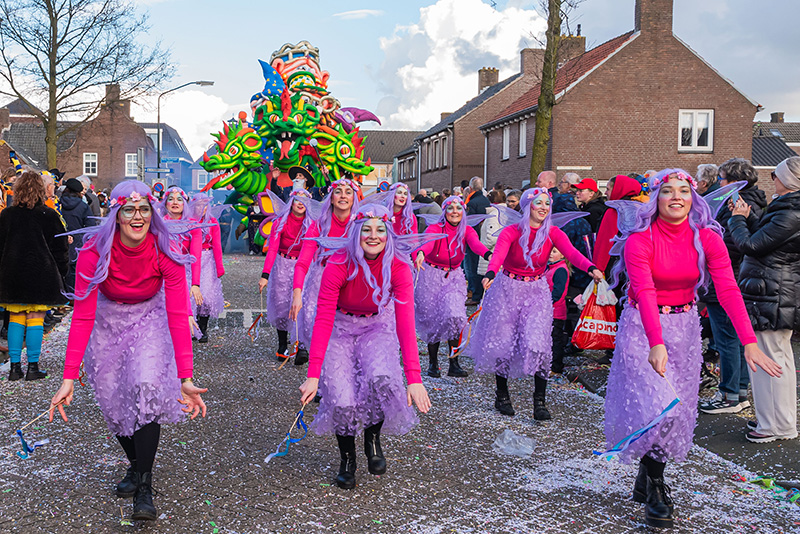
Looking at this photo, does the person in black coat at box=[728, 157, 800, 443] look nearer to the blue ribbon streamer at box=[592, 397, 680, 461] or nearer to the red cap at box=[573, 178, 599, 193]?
the blue ribbon streamer at box=[592, 397, 680, 461]

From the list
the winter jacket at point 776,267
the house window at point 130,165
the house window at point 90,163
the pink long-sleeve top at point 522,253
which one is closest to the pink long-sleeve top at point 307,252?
the pink long-sleeve top at point 522,253

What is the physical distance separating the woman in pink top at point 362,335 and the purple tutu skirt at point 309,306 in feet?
7.78

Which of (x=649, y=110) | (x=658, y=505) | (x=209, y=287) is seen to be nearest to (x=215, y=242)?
(x=209, y=287)

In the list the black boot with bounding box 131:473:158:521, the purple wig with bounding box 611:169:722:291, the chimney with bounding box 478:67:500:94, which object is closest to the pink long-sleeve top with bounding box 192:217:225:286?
the black boot with bounding box 131:473:158:521

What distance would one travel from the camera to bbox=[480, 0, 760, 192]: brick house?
2778cm

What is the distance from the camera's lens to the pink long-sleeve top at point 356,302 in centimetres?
433

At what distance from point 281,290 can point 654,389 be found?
200 inches

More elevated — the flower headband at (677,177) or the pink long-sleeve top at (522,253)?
the flower headband at (677,177)

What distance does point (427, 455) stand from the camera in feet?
17.1

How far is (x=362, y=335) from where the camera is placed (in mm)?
4617

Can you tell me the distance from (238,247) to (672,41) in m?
18.2

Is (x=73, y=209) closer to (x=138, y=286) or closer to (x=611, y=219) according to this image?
(x=138, y=286)

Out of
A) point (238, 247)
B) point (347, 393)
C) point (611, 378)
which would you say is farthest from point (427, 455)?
point (238, 247)

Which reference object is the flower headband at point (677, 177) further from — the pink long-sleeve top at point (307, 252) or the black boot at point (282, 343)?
the black boot at point (282, 343)
